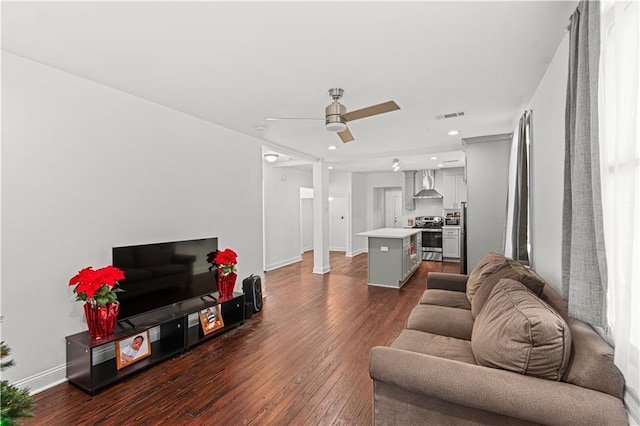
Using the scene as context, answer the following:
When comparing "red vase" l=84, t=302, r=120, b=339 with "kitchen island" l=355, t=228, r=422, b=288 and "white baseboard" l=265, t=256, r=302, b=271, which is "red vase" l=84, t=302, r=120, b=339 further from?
"white baseboard" l=265, t=256, r=302, b=271

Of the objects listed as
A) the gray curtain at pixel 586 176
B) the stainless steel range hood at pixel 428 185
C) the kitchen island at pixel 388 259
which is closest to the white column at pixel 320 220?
the kitchen island at pixel 388 259

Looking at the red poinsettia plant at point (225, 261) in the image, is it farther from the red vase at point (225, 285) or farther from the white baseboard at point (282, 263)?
the white baseboard at point (282, 263)

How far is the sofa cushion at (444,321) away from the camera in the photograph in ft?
7.74

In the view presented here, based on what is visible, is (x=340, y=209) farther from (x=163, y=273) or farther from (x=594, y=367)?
(x=594, y=367)

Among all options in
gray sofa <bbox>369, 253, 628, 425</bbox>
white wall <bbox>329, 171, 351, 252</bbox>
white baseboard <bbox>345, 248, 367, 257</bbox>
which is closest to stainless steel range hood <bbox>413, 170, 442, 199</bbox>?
white wall <bbox>329, 171, 351, 252</bbox>

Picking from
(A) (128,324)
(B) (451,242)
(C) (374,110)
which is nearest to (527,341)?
(C) (374,110)

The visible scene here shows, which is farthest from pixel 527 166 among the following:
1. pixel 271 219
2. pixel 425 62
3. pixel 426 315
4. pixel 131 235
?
pixel 271 219

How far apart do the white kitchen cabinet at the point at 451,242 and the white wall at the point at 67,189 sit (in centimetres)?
687

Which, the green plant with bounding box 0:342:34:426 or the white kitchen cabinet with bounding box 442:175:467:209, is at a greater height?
the white kitchen cabinet with bounding box 442:175:467:209

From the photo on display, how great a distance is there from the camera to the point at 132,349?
2.71m

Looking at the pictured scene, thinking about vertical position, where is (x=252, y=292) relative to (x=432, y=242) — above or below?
below

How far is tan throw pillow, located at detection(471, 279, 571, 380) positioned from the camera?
135cm

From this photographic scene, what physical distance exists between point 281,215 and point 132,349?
5.25 m

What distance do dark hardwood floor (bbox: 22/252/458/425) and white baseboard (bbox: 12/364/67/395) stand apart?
6 cm
